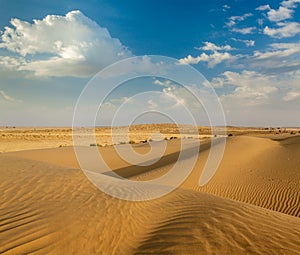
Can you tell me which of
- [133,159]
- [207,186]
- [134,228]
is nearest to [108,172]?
[133,159]

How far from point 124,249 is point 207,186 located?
9.20 m

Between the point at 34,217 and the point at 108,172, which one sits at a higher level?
the point at 34,217

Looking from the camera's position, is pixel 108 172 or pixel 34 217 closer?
pixel 34 217

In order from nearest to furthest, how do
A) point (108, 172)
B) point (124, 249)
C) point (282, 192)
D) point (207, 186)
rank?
point (124, 249)
point (282, 192)
point (207, 186)
point (108, 172)

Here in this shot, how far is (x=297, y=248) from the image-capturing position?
13.8ft

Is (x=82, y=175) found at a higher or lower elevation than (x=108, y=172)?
higher

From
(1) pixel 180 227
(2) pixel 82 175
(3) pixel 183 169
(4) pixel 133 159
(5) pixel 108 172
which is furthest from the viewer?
(4) pixel 133 159

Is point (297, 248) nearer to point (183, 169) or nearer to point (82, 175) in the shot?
point (82, 175)

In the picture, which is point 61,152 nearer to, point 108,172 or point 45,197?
point 108,172

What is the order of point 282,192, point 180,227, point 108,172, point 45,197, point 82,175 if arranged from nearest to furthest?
point 180,227, point 45,197, point 82,175, point 282,192, point 108,172

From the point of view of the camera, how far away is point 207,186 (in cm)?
1315

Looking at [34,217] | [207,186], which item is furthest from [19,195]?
[207,186]

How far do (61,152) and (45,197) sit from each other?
16992 millimetres

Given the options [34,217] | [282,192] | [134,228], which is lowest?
[282,192]
